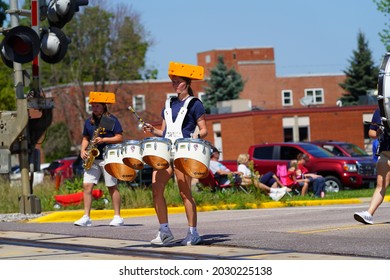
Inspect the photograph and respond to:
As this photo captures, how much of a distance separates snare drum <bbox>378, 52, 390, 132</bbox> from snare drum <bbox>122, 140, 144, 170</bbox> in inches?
126

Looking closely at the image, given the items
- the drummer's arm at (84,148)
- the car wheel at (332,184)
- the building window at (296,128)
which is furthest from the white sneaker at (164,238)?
the building window at (296,128)

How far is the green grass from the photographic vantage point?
20.7 metres

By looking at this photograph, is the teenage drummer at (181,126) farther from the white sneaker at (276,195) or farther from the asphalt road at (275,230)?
the white sneaker at (276,195)

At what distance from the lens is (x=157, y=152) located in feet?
37.3

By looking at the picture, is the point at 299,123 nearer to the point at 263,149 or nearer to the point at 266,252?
the point at 263,149

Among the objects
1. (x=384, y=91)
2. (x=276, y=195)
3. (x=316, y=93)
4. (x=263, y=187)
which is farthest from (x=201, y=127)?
(x=316, y=93)

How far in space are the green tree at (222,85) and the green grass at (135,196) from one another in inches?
2399

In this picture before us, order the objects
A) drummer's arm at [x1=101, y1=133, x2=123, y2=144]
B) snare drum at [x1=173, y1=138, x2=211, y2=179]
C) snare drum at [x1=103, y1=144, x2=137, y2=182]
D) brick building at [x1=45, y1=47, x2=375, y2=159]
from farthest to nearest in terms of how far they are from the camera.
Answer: brick building at [x1=45, y1=47, x2=375, y2=159]
drummer's arm at [x1=101, y1=133, x2=123, y2=144]
snare drum at [x1=103, y1=144, x2=137, y2=182]
snare drum at [x1=173, y1=138, x2=211, y2=179]

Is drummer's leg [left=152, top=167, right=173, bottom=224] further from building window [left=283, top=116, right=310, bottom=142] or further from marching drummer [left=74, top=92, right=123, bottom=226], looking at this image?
building window [left=283, top=116, right=310, bottom=142]

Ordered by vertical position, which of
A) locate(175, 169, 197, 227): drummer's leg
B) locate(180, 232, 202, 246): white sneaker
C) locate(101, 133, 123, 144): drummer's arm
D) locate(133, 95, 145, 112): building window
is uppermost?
locate(133, 95, 145, 112): building window

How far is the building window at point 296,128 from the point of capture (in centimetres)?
5889

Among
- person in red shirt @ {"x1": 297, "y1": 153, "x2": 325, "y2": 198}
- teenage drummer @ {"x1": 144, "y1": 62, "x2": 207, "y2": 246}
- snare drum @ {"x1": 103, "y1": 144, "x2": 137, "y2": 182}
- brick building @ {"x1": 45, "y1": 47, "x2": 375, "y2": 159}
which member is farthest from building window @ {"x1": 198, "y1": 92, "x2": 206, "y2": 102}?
teenage drummer @ {"x1": 144, "y1": 62, "x2": 207, "y2": 246}
